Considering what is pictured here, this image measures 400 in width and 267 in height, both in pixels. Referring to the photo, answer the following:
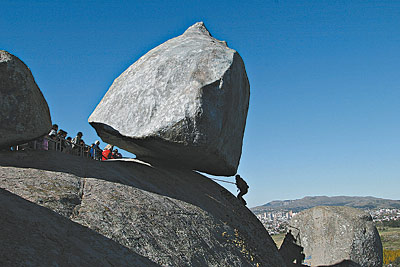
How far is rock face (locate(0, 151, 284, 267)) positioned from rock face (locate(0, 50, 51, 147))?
39 cm

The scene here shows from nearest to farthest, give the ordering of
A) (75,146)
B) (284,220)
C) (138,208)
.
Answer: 1. (138,208)
2. (75,146)
3. (284,220)

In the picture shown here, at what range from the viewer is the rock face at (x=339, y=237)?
1327 centimetres

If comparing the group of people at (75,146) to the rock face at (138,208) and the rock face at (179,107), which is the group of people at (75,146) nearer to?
the rock face at (179,107)

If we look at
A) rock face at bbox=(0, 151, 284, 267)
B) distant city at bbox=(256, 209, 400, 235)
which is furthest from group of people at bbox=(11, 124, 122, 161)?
distant city at bbox=(256, 209, 400, 235)

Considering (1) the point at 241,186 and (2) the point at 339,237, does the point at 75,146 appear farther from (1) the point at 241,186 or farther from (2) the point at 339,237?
(2) the point at 339,237

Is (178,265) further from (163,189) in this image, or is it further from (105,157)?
(105,157)

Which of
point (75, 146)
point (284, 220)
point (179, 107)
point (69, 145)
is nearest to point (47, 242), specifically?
point (179, 107)

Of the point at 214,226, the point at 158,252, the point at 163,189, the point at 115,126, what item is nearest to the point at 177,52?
the point at 115,126

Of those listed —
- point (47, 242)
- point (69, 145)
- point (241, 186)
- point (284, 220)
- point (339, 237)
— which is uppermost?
point (69, 145)

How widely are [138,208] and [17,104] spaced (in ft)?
8.98

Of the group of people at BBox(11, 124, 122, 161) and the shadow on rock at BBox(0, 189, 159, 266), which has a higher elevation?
the group of people at BBox(11, 124, 122, 161)

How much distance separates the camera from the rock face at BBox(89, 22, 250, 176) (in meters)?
8.00

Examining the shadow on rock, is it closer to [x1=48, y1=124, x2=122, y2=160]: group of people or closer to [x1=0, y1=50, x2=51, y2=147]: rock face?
[x1=0, y1=50, x2=51, y2=147]: rock face

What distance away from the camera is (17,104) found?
6812 mm
